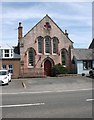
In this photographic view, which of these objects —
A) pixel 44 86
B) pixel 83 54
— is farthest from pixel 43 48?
pixel 44 86

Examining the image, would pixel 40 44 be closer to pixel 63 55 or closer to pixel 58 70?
pixel 63 55

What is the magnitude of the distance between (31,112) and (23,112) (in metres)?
0.33

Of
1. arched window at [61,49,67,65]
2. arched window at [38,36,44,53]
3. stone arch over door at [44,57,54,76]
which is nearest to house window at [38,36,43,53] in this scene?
arched window at [38,36,44,53]

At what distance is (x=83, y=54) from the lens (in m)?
51.1

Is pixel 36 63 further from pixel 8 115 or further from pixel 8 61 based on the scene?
pixel 8 115

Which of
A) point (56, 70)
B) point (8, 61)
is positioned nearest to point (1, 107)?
point (8, 61)

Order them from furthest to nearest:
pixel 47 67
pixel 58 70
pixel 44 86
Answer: pixel 47 67 < pixel 58 70 < pixel 44 86

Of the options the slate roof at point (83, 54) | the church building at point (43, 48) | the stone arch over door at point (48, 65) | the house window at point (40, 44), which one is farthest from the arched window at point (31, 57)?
the slate roof at point (83, 54)

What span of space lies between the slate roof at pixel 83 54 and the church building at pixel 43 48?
1.44 metres

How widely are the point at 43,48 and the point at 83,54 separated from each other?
7862 millimetres

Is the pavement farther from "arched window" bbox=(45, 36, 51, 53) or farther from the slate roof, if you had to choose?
the slate roof

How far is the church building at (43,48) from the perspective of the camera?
46219mm

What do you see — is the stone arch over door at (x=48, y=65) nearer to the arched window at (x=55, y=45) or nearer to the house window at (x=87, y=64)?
the arched window at (x=55, y=45)

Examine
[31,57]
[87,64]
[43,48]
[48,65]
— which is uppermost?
[43,48]
